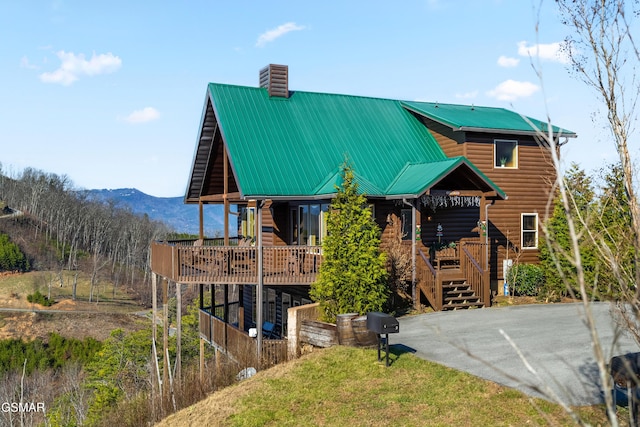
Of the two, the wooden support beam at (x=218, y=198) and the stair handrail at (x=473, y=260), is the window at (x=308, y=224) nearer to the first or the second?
the wooden support beam at (x=218, y=198)

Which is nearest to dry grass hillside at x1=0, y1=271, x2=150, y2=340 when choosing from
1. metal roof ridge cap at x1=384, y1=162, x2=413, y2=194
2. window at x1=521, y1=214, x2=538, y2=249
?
metal roof ridge cap at x1=384, y1=162, x2=413, y2=194

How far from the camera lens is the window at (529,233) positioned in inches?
951

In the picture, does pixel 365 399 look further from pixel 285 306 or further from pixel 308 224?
pixel 285 306

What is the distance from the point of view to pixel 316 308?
16.0m

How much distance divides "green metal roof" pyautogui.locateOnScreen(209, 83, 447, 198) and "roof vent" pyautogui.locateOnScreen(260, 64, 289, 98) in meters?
0.26

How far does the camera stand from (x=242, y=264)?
1845 centimetres

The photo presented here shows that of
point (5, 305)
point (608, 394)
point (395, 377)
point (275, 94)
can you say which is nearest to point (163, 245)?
point (275, 94)

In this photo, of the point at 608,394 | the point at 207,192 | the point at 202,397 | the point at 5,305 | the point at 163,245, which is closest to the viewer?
the point at 608,394

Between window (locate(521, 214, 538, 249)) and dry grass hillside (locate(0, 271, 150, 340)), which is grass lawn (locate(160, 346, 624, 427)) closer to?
window (locate(521, 214, 538, 249))

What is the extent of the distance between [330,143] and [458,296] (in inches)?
279

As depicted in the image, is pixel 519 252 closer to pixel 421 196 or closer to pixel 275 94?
pixel 421 196

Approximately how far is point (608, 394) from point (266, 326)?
66.8 feet

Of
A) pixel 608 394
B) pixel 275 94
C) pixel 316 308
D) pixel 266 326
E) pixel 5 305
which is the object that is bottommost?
pixel 5 305

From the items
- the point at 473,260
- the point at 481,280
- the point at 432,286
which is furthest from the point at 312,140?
the point at 481,280
